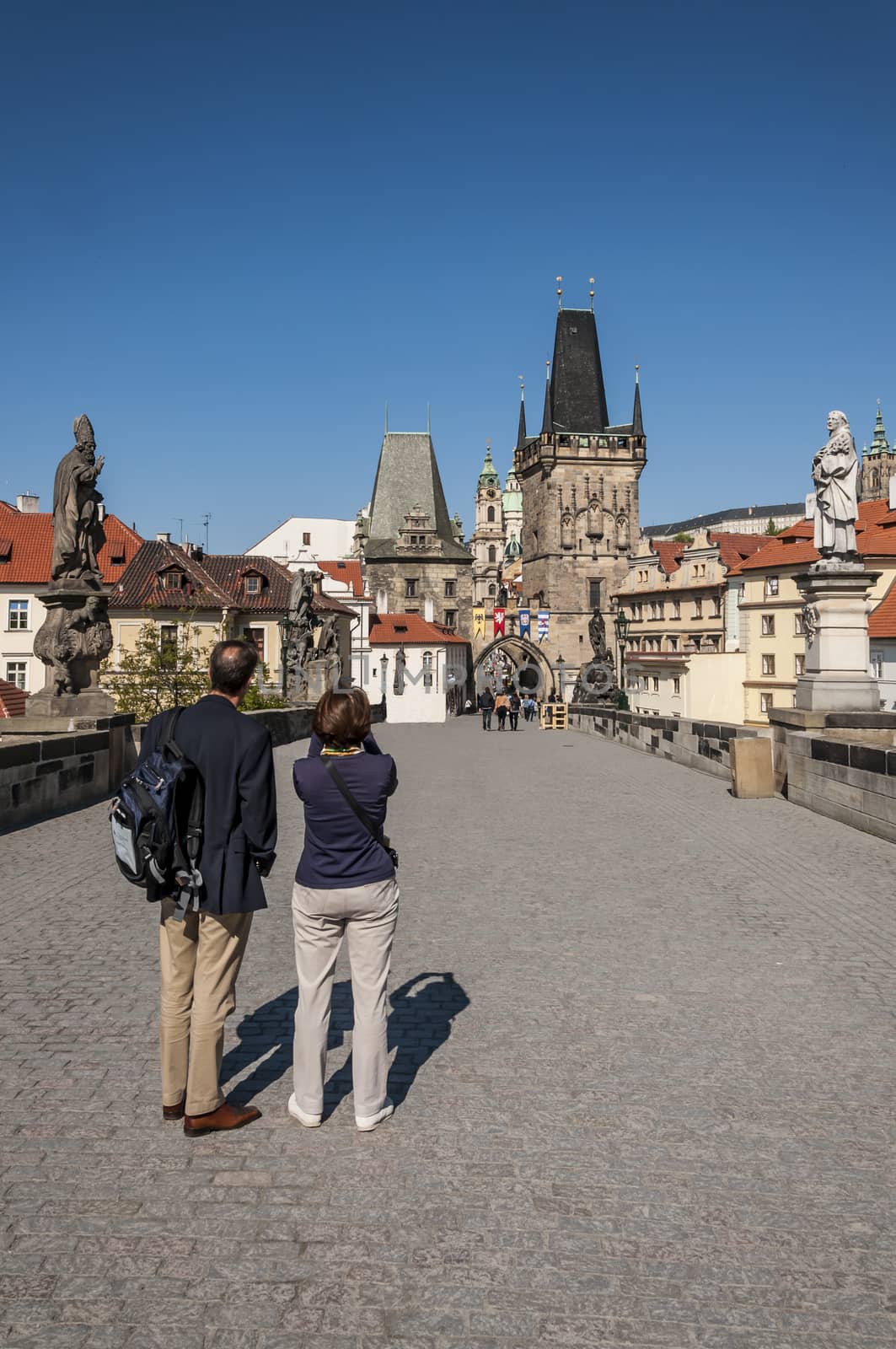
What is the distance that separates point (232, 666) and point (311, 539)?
8852cm

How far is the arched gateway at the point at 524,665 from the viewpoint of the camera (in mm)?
83938

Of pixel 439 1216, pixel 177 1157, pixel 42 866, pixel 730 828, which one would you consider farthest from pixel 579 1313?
pixel 730 828

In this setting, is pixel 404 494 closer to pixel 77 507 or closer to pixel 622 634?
pixel 622 634

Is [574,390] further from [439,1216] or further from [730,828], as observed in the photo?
[439,1216]

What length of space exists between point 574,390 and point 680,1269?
9380cm

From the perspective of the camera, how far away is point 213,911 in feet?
12.0

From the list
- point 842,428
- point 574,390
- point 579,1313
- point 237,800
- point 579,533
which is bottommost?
point 579,1313

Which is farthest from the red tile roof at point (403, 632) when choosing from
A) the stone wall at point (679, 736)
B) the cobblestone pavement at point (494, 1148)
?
the cobblestone pavement at point (494, 1148)

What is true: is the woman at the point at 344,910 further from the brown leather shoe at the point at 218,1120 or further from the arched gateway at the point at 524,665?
the arched gateway at the point at 524,665

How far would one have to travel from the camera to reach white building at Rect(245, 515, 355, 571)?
83750 millimetres

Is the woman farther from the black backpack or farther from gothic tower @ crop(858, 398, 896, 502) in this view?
gothic tower @ crop(858, 398, 896, 502)

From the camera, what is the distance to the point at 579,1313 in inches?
106

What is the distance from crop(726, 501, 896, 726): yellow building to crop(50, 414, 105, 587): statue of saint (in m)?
37.5

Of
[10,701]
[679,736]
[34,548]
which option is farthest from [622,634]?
[10,701]
